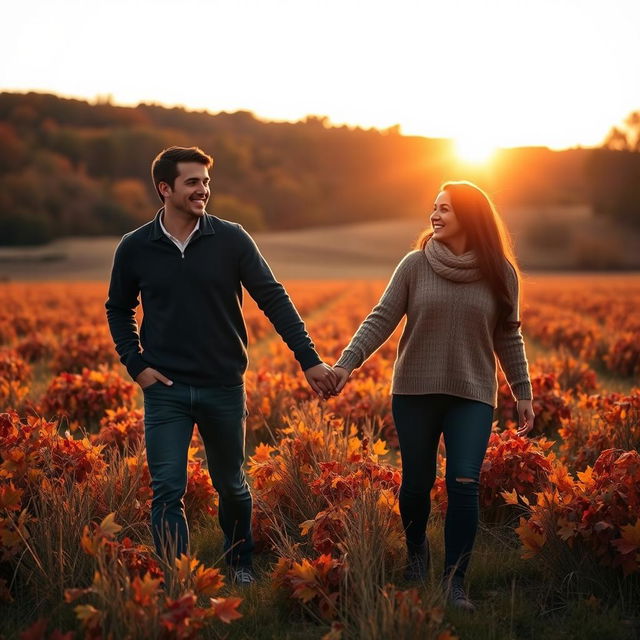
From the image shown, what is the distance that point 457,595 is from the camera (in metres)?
3.58

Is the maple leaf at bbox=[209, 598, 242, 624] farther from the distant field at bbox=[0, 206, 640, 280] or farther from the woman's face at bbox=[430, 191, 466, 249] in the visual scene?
the distant field at bbox=[0, 206, 640, 280]

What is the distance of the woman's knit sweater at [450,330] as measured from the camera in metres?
3.79

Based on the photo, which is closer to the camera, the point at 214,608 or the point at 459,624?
the point at 214,608

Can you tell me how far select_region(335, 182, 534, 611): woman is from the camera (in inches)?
148

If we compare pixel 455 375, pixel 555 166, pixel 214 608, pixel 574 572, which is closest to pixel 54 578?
pixel 214 608

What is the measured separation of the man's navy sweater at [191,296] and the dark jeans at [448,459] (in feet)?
2.95

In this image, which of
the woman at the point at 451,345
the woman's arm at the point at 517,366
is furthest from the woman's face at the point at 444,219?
the woman's arm at the point at 517,366

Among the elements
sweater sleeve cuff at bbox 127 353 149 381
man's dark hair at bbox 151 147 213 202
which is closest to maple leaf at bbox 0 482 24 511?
sweater sleeve cuff at bbox 127 353 149 381

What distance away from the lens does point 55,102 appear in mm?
143500

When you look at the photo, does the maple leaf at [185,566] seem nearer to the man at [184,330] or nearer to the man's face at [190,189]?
the man at [184,330]

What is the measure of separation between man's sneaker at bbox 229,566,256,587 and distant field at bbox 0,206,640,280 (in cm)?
6833

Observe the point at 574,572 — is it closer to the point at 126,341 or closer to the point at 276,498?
the point at 276,498

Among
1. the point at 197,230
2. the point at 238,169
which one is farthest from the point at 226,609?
the point at 238,169

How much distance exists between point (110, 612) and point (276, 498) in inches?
66.3
